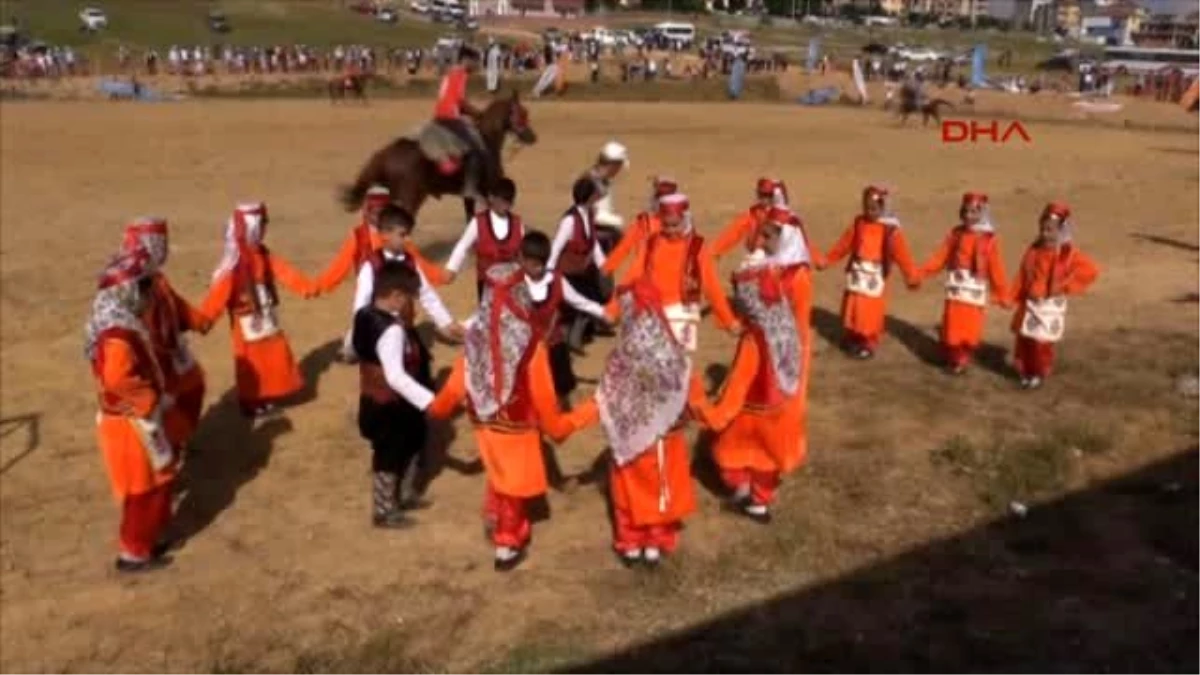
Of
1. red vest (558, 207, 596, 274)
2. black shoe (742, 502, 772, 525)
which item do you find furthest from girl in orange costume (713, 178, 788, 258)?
black shoe (742, 502, 772, 525)

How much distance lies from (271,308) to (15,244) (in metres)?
7.20

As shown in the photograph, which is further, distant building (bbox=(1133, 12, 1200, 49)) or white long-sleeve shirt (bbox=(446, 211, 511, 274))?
distant building (bbox=(1133, 12, 1200, 49))

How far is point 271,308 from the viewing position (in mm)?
8242

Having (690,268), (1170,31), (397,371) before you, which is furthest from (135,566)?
(1170,31)

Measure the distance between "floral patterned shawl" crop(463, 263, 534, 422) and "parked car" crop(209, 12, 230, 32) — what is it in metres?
10.3

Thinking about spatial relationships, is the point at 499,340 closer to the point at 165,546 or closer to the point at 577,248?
the point at 165,546

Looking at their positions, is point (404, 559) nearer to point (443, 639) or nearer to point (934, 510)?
point (443, 639)

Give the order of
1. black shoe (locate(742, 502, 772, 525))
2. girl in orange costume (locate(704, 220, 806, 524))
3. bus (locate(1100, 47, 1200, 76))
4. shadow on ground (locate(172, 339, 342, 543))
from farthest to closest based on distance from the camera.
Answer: bus (locate(1100, 47, 1200, 76)), shadow on ground (locate(172, 339, 342, 543)), black shoe (locate(742, 502, 772, 525)), girl in orange costume (locate(704, 220, 806, 524))

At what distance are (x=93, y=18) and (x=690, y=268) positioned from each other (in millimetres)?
7773

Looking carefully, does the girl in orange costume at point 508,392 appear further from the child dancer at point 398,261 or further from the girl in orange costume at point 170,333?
the girl in orange costume at point 170,333

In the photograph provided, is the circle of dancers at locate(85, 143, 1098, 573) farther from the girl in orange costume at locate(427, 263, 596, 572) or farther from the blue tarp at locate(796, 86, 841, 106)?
the blue tarp at locate(796, 86, 841, 106)

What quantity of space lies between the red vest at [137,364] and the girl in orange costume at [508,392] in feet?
4.51

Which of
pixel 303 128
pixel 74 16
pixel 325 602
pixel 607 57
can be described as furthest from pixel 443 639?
pixel 607 57

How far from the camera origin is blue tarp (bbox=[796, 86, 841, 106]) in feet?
126
